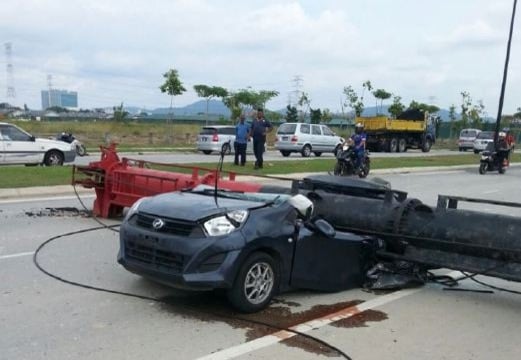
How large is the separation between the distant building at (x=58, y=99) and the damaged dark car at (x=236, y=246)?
5721 inches

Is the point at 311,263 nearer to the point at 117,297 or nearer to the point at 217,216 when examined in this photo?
the point at 217,216

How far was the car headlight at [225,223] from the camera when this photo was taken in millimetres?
5340

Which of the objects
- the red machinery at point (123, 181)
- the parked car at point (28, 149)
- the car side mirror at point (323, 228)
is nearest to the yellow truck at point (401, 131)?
the parked car at point (28, 149)

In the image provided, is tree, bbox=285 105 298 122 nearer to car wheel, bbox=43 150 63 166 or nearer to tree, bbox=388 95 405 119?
tree, bbox=388 95 405 119

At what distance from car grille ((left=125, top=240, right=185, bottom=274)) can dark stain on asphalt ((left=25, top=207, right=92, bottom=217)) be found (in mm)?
5110

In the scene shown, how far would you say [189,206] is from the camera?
5.65 metres

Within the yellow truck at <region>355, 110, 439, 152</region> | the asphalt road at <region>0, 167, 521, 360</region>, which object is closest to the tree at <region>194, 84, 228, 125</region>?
the yellow truck at <region>355, 110, 439, 152</region>

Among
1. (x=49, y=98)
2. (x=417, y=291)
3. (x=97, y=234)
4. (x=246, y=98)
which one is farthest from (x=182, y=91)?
(x=49, y=98)

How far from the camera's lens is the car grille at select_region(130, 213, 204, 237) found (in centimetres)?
534

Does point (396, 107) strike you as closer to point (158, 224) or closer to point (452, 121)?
point (452, 121)

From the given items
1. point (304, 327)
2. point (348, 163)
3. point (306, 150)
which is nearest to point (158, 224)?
point (304, 327)

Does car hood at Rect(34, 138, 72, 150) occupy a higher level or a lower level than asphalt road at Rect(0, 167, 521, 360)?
higher

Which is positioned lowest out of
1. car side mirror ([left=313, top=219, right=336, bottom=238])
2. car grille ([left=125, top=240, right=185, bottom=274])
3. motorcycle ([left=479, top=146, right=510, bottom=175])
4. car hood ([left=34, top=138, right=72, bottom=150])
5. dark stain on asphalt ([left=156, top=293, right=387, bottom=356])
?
motorcycle ([left=479, top=146, right=510, bottom=175])

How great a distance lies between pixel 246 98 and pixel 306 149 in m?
36.9
